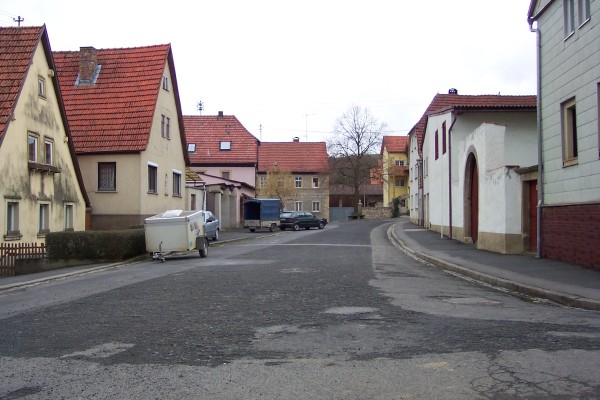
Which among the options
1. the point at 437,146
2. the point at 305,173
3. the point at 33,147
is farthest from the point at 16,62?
the point at 305,173

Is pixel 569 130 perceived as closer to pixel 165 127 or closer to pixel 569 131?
pixel 569 131

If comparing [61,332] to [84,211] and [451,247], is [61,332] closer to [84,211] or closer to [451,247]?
[451,247]

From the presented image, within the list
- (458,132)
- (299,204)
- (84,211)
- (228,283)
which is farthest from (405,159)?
(228,283)

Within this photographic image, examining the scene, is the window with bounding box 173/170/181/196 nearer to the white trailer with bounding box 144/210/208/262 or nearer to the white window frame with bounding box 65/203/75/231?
the white window frame with bounding box 65/203/75/231

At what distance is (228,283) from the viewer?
488 inches

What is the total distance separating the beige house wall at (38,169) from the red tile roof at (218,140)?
3588 centimetres

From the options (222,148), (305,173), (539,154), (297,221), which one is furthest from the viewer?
(305,173)

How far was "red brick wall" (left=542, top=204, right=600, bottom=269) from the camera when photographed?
13203 mm

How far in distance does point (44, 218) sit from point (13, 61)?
236 inches

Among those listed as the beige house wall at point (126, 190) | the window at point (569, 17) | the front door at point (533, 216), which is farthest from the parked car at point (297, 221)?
the window at point (569, 17)

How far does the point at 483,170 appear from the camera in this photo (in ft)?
66.1

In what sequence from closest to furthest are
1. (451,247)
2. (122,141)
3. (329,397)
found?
(329,397), (451,247), (122,141)

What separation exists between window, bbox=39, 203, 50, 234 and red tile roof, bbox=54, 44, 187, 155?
5.53 m

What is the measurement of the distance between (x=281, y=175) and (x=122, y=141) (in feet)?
120
